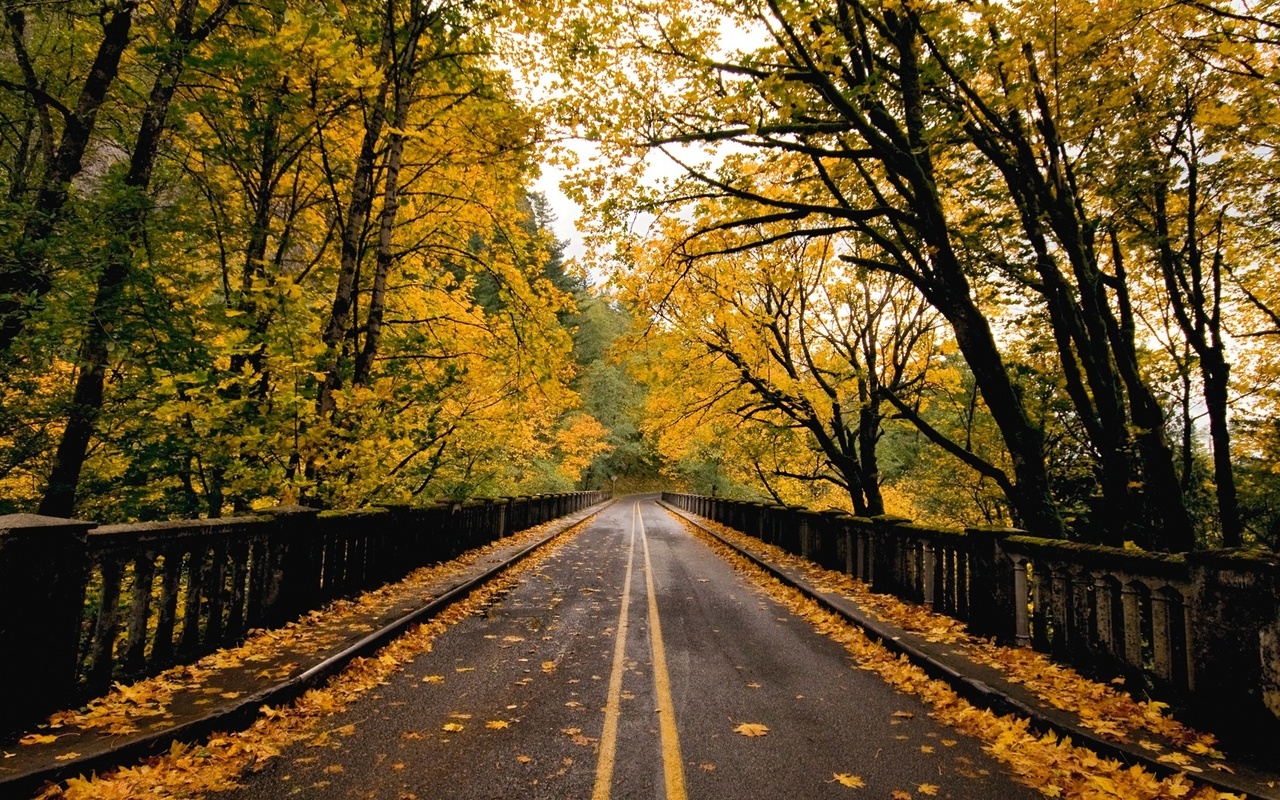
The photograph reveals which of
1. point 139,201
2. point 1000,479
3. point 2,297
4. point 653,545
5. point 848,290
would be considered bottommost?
point 653,545

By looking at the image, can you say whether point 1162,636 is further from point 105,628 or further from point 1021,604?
point 105,628

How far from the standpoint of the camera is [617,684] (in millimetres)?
5621

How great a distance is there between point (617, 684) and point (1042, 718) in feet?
11.5

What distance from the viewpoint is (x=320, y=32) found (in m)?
7.67

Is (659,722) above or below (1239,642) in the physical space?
below

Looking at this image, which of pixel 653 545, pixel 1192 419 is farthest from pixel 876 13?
pixel 653 545

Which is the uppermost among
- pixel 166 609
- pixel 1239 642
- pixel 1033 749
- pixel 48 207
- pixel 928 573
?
pixel 48 207

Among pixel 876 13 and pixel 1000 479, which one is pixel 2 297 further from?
Result: pixel 1000 479

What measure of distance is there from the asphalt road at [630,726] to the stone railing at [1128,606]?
71.4 inches

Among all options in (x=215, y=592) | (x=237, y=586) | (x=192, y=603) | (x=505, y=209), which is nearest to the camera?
(x=192, y=603)

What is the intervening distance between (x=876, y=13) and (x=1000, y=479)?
8.02 m

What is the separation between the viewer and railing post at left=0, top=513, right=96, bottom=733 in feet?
12.4

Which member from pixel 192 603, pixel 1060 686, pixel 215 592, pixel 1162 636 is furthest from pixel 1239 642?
pixel 215 592

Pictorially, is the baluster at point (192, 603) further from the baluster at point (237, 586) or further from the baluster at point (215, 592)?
the baluster at point (237, 586)
